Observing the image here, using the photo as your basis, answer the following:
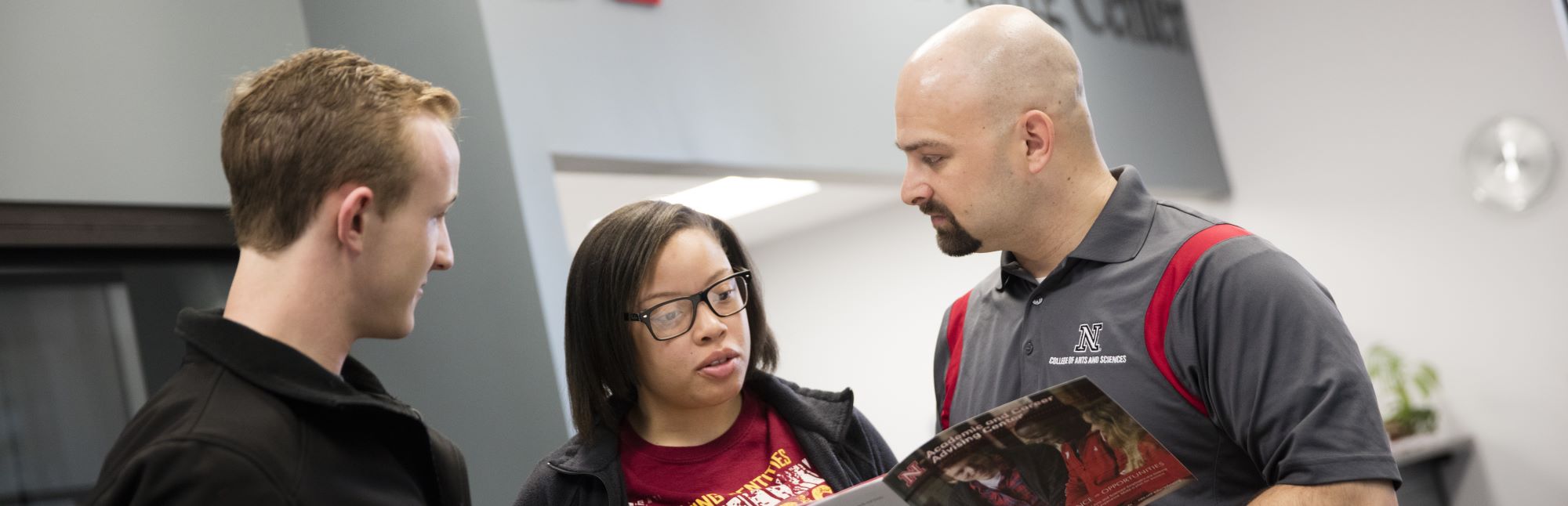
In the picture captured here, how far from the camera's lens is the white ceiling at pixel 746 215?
6051 mm

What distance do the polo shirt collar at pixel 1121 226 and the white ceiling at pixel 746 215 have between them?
8.02ft

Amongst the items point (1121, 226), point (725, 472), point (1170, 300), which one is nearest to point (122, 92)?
point (725, 472)

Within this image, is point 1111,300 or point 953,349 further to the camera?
point 953,349

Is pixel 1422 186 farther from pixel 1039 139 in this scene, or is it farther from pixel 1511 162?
pixel 1039 139

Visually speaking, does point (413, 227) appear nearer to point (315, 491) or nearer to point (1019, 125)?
point (315, 491)

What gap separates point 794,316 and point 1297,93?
4.23 m

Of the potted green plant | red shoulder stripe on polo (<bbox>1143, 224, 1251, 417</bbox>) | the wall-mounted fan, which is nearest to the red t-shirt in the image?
red shoulder stripe on polo (<bbox>1143, 224, 1251, 417</bbox>)

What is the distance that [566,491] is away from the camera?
6.33ft

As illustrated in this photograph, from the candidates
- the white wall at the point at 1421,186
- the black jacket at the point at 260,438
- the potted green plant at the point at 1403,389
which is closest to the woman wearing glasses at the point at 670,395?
the black jacket at the point at 260,438

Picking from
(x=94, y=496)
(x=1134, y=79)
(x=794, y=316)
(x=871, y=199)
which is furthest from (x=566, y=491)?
(x=794, y=316)

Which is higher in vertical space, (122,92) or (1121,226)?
(122,92)

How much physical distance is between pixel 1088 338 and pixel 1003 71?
17.0 inches

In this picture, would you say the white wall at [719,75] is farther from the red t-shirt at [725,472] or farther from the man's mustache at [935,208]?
the man's mustache at [935,208]

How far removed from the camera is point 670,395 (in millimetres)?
1960
